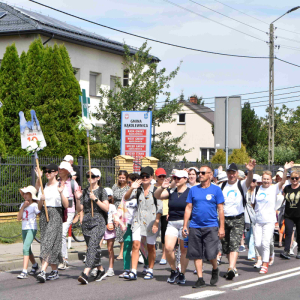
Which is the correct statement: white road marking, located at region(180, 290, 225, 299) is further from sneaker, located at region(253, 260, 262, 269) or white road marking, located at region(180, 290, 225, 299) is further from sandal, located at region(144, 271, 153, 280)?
sneaker, located at region(253, 260, 262, 269)

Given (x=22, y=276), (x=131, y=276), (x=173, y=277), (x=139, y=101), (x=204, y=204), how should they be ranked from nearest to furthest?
(x=204, y=204) → (x=173, y=277) → (x=131, y=276) → (x=22, y=276) → (x=139, y=101)

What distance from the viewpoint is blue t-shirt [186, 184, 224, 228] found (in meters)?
7.99

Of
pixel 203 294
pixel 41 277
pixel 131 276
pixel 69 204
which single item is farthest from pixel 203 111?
pixel 203 294

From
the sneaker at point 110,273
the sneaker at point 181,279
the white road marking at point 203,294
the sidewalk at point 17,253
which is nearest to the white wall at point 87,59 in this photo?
the sidewalk at point 17,253

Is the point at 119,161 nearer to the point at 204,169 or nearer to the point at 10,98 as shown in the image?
the point at 10,98

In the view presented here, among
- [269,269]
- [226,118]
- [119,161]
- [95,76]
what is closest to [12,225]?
[119,161]

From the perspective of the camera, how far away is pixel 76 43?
2894 centimetres

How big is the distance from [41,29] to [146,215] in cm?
1948

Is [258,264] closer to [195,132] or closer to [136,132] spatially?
[136,132]

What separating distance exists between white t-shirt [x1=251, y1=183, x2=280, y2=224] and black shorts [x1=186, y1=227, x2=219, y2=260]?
6.66 ft

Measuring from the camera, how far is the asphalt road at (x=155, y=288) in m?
7.48

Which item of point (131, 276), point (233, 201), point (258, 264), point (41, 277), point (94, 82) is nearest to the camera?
point (41, 277)

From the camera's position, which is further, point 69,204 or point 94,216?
A: point 69,204

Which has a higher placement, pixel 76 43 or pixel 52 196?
pixel 76 43
